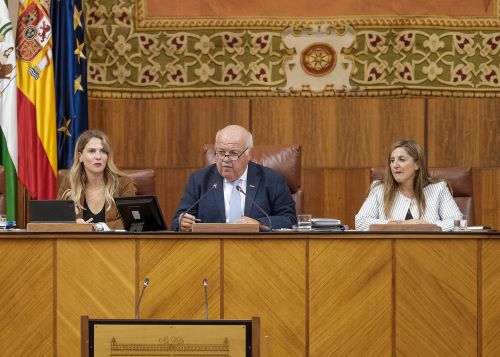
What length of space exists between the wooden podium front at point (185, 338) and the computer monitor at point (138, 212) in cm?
128

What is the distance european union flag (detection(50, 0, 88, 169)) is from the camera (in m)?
6.21

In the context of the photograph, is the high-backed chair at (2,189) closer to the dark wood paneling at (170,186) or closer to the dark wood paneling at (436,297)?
the dark wood paneling at (170,186)

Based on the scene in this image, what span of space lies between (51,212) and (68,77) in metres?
2.05

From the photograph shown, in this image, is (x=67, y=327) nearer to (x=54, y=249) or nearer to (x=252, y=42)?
(x=54, y=249)

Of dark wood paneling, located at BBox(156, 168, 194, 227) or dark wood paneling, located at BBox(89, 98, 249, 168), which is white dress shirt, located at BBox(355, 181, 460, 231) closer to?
dark wood paneling, located at BBox(89, 98, 249, 168)

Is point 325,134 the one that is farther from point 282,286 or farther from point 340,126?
point 282,286

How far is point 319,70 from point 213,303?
2822 mm

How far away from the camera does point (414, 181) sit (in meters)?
5.34

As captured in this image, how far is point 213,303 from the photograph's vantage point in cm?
412

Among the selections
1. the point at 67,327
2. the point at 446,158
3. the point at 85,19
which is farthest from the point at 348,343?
the point at 85,19

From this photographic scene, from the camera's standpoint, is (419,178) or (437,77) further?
(437,77)

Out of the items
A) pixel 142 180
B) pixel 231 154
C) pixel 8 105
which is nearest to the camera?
pixel 231 154

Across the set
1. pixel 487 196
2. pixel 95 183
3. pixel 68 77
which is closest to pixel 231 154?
pixel 95 183

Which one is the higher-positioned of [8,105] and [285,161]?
[8,105]
